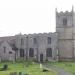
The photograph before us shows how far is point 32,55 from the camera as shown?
88.6m

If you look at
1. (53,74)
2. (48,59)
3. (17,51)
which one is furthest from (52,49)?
(53,74)

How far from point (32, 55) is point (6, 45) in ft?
23.7

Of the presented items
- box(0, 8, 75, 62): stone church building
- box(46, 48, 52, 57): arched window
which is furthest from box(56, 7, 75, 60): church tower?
box(46, 48, 52, 57): arched window

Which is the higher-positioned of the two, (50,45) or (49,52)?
(50,45)

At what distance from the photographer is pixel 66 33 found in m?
88.1

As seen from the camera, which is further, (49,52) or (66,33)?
(66,33)

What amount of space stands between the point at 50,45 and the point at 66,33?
5.23 m

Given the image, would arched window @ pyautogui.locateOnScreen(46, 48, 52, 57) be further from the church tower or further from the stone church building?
the church tower

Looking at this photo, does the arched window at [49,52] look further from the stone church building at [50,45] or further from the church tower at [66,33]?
the church tower at [66,33]

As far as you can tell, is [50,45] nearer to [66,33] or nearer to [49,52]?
[49,52]

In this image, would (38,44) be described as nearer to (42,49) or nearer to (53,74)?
(42,49)

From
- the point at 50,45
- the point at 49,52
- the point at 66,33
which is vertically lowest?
the point at 49,52

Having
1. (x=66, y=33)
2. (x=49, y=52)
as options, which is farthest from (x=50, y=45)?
(x=66, y=33)

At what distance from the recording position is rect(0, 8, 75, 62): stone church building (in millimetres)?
86875
